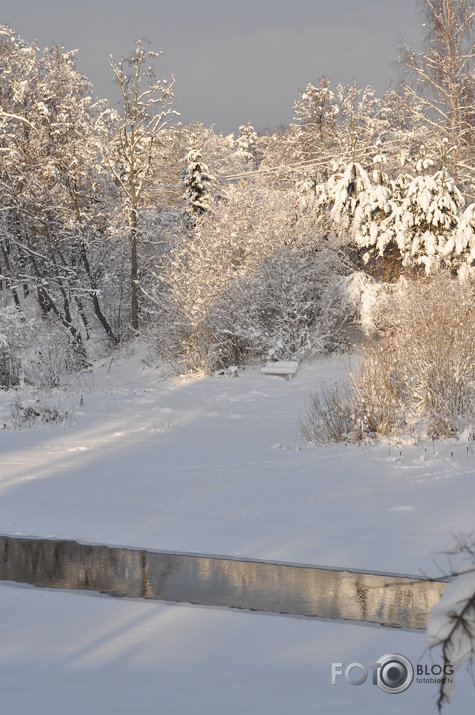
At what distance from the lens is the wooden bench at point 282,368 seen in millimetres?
17172

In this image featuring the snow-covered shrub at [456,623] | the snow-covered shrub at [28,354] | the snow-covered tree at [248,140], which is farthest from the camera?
the snow-covered tree at [248,140]

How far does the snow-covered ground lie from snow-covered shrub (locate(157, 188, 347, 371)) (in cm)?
376

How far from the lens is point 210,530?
284 inches

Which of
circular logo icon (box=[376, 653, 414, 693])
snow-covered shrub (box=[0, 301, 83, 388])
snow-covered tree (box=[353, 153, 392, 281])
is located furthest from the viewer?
snow-covered tree (box=[353, 153, 392, 281])

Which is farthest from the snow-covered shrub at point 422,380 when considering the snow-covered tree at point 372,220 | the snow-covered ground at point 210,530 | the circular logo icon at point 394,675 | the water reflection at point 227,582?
the snow-covered tree at point 372,220

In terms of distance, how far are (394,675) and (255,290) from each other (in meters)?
15.4

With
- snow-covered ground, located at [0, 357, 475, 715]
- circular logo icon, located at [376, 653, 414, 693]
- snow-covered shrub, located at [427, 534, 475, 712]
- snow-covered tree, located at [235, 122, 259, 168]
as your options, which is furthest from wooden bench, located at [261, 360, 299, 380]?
snow-covered tree, located at [235, 122, 259, 168]

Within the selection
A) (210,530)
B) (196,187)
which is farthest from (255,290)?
(210,530)

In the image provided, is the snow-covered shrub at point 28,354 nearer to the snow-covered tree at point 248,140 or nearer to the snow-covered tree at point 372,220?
the snow-covered tree at point 372,220

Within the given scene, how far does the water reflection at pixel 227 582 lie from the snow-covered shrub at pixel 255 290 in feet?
39.0

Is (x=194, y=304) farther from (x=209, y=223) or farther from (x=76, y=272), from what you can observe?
(x=76, y=272)

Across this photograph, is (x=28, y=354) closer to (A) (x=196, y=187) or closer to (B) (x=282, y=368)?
(B) (x=282, y=368)

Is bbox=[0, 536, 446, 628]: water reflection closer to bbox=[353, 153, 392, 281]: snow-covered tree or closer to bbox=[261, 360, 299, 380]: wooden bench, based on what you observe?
bbox=[261, 360, 299, 380]: wooden bench

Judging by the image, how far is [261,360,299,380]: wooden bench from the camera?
1717cm
